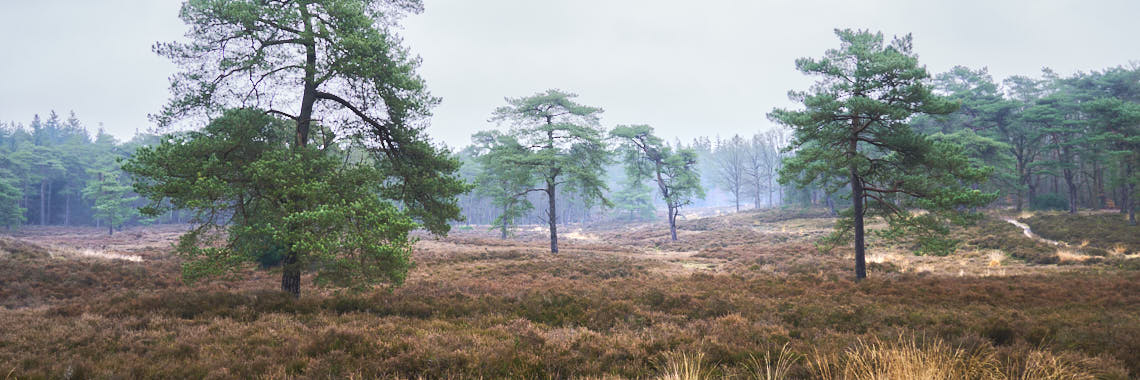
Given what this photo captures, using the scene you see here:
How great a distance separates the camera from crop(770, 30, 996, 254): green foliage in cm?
1292

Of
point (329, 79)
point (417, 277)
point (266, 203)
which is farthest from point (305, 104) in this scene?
point (417, 277)

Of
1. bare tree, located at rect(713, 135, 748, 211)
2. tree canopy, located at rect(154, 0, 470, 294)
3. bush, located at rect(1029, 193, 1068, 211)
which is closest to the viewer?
tree canopy, located at rect(154, 0, 470, 294)

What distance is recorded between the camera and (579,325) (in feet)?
27.9

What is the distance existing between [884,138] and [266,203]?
60.7 feet

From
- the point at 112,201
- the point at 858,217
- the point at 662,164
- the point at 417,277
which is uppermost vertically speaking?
the point at 662,164

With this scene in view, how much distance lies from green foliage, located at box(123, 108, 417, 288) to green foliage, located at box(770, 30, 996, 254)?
13.6 meters

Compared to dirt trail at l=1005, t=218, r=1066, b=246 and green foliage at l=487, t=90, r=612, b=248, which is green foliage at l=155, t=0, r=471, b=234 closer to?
green foliage at l=487, t=90, r=612, b=248

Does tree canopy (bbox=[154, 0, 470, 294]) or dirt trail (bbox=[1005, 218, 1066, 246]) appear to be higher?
tree canopy (bbox=[154, 0, 470, 294])

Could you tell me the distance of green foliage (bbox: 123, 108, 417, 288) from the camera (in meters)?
8.05

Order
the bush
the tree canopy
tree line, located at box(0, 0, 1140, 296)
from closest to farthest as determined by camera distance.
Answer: tree line, located at box(0, 0, 1140, 296) < the tree canopy < the bush

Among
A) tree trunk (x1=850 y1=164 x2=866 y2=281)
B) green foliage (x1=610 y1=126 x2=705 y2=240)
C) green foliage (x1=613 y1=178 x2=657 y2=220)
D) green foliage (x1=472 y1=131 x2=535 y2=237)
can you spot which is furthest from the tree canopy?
green foliage (x1=613 y1=178 x2=657 y2=220)

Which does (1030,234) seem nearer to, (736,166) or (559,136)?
(559,136)

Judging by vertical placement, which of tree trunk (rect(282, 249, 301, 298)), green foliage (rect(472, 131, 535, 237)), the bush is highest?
green foliage (rect(472, 131, 535, 237))

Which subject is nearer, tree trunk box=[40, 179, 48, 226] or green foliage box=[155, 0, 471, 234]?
green foliage box=[155, 0, 471, 234]
